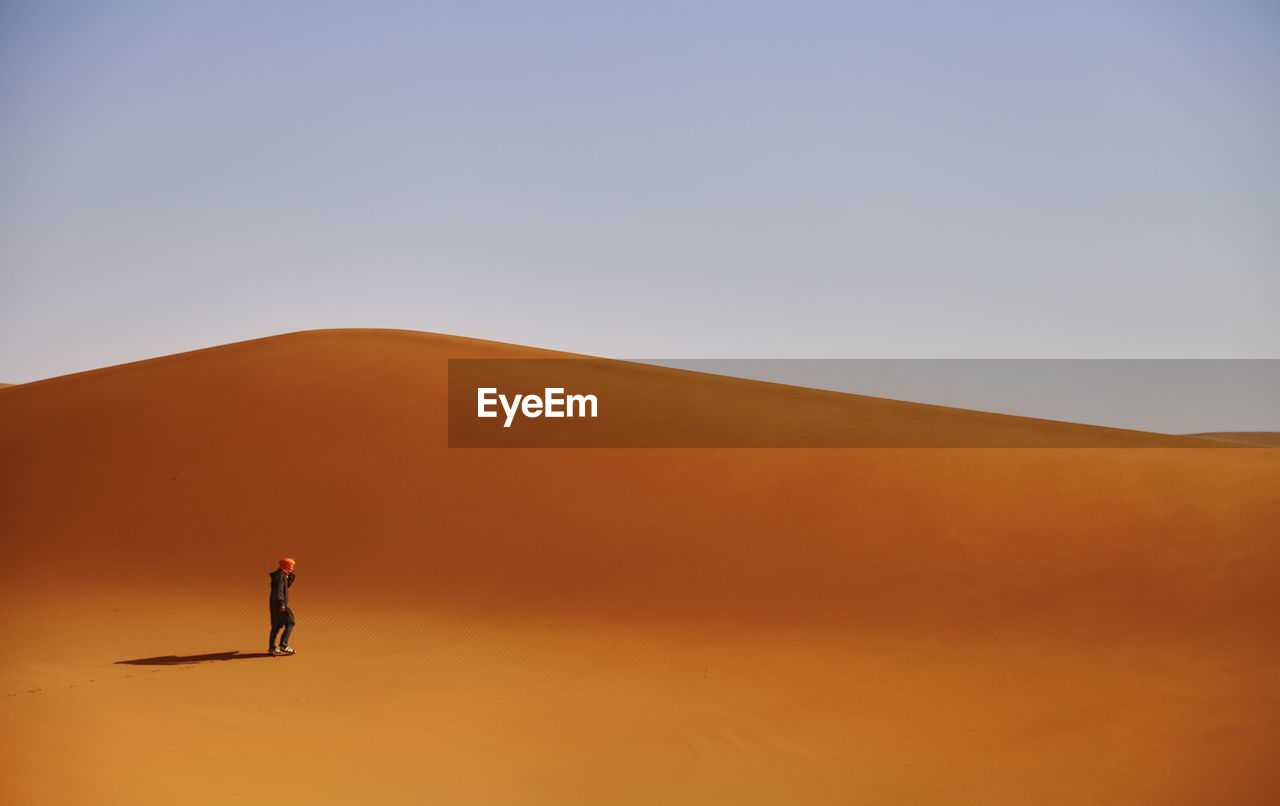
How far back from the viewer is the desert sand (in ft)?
24.8

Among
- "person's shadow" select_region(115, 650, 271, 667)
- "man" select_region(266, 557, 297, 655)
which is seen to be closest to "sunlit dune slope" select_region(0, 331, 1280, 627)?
"man" select_region(266, 557, 297, 655)

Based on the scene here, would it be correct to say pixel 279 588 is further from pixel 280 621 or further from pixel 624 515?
pixel 624 515

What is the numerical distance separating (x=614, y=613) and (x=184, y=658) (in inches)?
202

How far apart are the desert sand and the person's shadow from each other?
0.27 feet

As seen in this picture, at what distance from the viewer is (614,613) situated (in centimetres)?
1298

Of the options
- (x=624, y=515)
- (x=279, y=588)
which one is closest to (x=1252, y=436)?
(x=624, y=515)

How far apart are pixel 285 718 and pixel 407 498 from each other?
851 centimetres

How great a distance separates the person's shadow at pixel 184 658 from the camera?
1095cm

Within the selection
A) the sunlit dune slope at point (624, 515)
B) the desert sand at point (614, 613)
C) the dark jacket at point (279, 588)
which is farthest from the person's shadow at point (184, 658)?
the sunlit dune slope at point (624, 515)

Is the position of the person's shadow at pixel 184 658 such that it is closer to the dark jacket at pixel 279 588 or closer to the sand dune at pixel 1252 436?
the dark jacket at pixel 279 588

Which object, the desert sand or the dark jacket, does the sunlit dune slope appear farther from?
the dark jacket

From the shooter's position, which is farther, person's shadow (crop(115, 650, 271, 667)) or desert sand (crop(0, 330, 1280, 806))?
person's shadow (crop(115, 650, 271, 667))

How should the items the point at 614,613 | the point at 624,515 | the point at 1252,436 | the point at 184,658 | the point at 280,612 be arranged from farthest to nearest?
the point at 1252,436 → the point at 624,515 → the point at 614,613 → the point at 280,612 → the point at 184,658

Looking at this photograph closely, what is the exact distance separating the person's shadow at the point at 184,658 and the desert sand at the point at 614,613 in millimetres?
83
